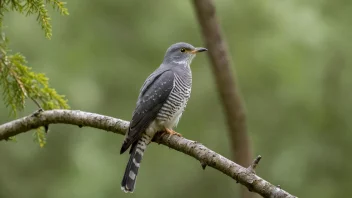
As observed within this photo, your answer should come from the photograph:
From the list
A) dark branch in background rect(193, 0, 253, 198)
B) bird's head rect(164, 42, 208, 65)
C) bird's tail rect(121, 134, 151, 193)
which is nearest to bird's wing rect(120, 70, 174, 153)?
bird's tail rect(121, 134, 151, 193)

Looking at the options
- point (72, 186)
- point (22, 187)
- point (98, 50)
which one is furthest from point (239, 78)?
point (22, 187)

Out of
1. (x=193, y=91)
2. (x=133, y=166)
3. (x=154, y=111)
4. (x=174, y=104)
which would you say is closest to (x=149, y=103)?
(x=154, y=111)

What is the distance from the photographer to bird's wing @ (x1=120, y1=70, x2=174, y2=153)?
4363 millimetres

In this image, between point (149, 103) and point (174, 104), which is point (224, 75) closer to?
point (174, 104)

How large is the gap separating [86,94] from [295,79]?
2762mm

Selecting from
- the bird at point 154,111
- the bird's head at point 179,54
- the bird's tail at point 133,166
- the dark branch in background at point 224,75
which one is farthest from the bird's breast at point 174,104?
the dark branch in background at point 224,75

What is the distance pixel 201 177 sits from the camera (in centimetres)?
965

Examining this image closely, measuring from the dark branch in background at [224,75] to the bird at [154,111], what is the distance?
44.7 inches

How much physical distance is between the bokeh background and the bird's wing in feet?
8.91

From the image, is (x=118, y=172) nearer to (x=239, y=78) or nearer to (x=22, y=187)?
(x=22, y=187)

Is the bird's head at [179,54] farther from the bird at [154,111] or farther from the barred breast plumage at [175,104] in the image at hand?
the barred breast plumage at [175,104]

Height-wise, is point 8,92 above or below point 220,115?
below

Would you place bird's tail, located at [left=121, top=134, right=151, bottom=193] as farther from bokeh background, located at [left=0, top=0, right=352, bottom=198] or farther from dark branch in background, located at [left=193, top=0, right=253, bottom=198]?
bokeh background, located at [left=0, top=0, right=352, bottom=198]

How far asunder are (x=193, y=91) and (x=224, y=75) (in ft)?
8.39
